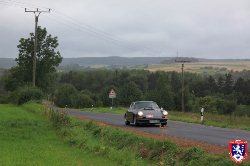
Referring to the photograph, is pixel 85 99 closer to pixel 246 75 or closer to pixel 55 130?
pixel 246 75

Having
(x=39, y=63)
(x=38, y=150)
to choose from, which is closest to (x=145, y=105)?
(x=38, y=150)

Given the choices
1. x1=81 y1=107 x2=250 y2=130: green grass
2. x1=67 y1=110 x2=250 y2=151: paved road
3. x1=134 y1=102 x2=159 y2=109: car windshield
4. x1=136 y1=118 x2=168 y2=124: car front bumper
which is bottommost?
x1=81 y1=107 x2=250 y2=130: green grass

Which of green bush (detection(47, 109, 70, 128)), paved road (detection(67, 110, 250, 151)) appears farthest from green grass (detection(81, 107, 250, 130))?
green bush (detection(47, 109, 70, 128))

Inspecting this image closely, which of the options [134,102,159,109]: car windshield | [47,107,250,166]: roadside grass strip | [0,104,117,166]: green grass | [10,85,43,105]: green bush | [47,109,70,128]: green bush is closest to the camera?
[47,107,250,166]: roadside grass strip

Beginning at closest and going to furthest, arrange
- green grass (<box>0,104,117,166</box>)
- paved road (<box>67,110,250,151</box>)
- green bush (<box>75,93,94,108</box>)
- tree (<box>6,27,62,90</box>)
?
green grass (<box>0,104,117,166</box>), paved road (<box>67,110,250,151</box>), tree (<box>6,27,62,90</box>), green bush (<box>75,93,94,108</box>)

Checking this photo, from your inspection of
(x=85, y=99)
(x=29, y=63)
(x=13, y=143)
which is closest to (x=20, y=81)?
(x=29, y=63)

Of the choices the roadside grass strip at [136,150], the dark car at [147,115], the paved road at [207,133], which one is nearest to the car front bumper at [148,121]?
the dark car at [147,115]

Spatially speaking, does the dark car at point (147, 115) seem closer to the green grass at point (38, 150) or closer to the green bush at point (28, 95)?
the green grass at point (38, 150)

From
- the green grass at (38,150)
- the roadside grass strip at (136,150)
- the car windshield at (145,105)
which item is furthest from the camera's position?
the car windshield at (145,105)

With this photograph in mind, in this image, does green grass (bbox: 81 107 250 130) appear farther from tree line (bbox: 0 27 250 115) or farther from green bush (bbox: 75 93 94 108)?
green bush (bbox: 75 93 94 108)

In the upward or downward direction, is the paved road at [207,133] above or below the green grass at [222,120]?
above

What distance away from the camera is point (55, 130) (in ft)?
87.8

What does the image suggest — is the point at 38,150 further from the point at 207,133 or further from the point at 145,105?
the point at 145,105

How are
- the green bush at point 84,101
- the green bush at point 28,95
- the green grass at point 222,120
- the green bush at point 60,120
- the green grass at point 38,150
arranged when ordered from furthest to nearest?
the green bush at point 84,101 → the green bush at point 28,95 → the green grass at point 222,120 → the green bush at point 60,120 → the green grass at point 38,150
